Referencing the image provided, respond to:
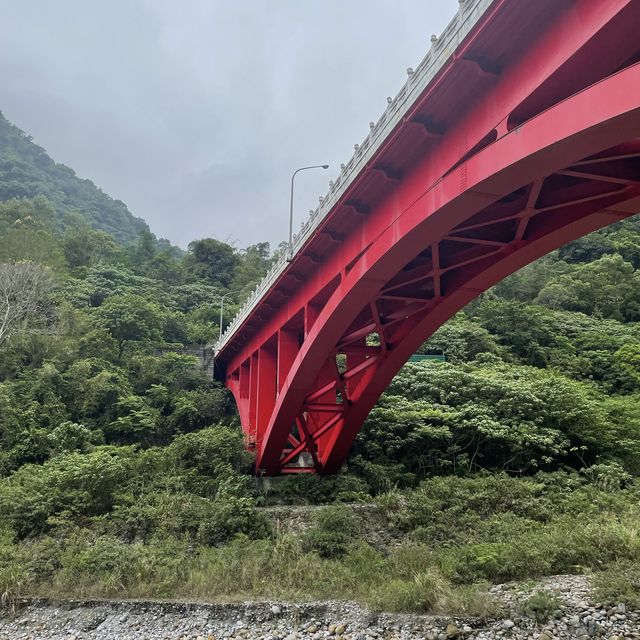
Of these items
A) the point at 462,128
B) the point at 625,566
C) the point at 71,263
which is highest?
the point at 71,263

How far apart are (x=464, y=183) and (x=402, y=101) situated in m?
2.10

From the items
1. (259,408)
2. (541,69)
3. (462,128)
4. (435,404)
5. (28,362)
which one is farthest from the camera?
(28,362)

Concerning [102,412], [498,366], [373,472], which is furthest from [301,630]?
[498,366]

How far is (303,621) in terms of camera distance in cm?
704

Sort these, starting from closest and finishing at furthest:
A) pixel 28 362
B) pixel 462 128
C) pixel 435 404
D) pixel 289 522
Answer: pixel 462 128 → pixel 289 522 → pixel 435 404 → pixel 28 362

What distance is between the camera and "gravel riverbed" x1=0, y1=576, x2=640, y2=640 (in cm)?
571

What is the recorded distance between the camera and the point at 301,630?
267 inches

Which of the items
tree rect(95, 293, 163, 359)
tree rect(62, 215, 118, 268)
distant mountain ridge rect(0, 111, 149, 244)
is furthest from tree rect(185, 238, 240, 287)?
distant mountain ridge rect(0, 111, 149, 244)

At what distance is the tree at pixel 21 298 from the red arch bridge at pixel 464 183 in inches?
517

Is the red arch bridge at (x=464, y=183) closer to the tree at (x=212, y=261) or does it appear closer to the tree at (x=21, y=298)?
the tree at (x=21, y=298)

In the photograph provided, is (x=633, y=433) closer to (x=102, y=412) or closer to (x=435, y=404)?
(x=435, y=404)

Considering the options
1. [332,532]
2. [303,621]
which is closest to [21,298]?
[332,532]

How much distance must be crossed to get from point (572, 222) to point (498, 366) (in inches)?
600

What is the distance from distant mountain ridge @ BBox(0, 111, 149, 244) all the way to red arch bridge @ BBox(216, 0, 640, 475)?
70.9 meters
